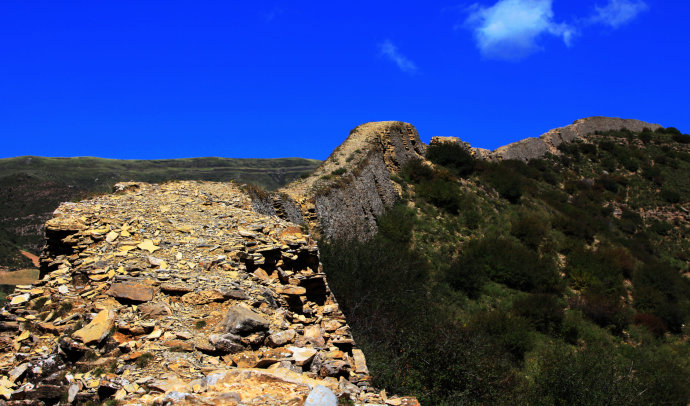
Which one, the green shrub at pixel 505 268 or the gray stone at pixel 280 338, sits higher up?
the green shrub at pixel 505 268

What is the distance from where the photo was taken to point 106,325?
5.92 metres

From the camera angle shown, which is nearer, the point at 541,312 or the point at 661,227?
the point at 541,312

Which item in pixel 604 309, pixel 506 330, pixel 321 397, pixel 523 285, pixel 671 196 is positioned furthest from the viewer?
pixel 671 196

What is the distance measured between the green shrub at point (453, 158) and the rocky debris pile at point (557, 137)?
357 cm

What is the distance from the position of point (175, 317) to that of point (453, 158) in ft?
84.4

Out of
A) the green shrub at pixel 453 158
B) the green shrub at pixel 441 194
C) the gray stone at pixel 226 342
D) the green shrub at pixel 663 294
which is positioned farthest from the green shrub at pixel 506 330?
the green shrub at pixel 453 158

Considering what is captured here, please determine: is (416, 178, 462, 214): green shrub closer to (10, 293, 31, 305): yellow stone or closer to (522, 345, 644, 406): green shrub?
(522, 345, 644, 406): green shrub

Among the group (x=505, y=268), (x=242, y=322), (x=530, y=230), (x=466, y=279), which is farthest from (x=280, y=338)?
(x=530, y=230)

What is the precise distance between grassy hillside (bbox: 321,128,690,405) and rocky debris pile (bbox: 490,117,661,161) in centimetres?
162

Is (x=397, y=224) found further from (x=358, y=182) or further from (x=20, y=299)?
(x=20, y=299)

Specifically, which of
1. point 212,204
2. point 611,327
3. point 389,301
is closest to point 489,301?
point 611,327

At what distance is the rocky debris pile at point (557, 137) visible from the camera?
37625 mm

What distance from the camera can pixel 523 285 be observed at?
63.6ft

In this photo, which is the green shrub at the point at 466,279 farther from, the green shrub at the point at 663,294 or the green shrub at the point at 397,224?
the green shrub at the point at 663,294
